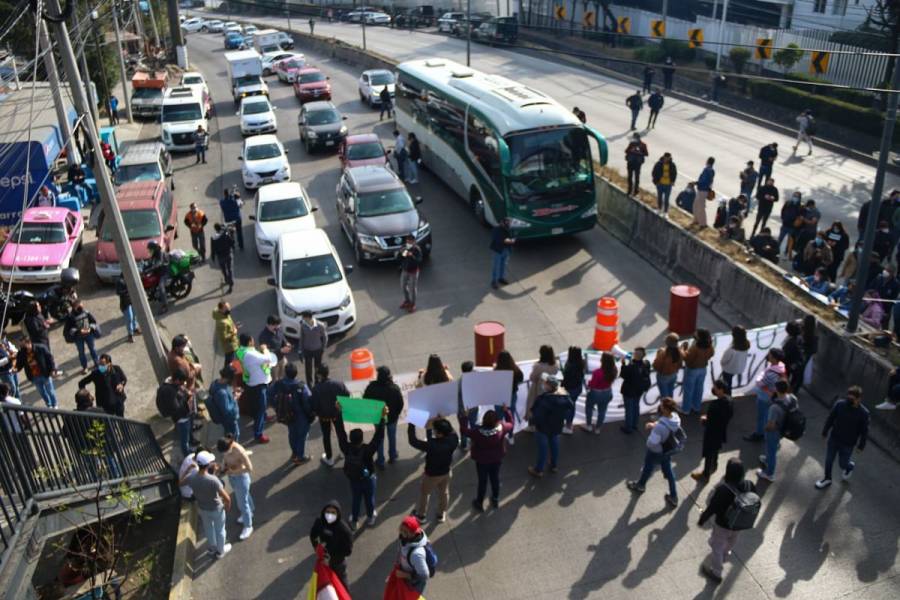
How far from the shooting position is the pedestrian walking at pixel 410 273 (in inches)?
621

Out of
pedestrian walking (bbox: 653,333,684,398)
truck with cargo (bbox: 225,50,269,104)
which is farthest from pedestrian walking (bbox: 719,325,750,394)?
truck with cargo (bbox: 225,50,269,104)

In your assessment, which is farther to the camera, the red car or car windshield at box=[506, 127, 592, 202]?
the red car

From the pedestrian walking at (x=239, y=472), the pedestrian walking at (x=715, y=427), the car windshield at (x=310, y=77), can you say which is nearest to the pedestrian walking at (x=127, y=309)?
the pedestrian walking at (x=239, y=472)

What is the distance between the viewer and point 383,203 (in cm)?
1870

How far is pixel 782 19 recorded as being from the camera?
45938mm

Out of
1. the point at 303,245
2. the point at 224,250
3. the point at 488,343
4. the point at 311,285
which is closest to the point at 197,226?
the point at 224,250

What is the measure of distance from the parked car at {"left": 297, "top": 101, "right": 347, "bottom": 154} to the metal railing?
770 inches

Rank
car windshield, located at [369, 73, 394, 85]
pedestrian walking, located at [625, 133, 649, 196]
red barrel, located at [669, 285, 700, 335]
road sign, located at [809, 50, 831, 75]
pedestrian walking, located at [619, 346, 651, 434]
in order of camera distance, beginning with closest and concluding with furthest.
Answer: pedestrian walking, located at [619, 346, 651, 434] → red barrel, located at [669, 285, 700, 335] → pedestrian walking, located at [625, 133, 649, 196] → road sign, located at [809, 50, 831, 75] → car windshield, located at [369, 73, 394, 85]

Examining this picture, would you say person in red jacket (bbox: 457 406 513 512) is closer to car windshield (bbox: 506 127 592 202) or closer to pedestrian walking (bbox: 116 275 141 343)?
pedestrian walking (bbox: 116 275 141 343)

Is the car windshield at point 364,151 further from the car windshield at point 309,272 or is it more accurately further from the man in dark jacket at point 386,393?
the man in dark jacket at point 386,393

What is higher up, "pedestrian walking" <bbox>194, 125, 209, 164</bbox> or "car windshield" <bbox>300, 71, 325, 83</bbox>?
"car windshield" <bbox>300, 71, 325, 83</bbox>

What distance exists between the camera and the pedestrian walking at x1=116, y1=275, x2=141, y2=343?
1496 centimetres

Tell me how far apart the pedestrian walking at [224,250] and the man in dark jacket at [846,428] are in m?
12.2

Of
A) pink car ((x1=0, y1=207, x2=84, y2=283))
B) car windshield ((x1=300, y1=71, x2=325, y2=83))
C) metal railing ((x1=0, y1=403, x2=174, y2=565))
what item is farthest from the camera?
car windshield ((x1=300, y1=71, x2=325, y2=83))
